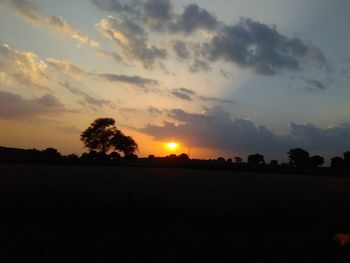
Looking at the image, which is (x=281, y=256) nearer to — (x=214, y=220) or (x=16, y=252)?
(x=214, y=220)

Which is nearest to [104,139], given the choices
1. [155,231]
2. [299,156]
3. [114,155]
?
[114,155]

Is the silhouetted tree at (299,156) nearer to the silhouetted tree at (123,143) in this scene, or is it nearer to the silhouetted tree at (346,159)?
the silhouetted tree at (346,159)

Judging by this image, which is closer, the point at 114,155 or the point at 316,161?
the point at 114,155

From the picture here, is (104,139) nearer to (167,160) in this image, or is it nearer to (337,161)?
(167,160)

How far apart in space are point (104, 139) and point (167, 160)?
18.6 metres

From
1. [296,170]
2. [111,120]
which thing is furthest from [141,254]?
[111,120]

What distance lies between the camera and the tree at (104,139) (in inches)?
4176

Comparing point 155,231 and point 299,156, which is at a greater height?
point 299,156

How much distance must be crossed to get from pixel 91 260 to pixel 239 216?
6584mm

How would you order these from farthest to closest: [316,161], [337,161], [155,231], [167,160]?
[316,161] → [337,161] → [167,160] → [155,231]

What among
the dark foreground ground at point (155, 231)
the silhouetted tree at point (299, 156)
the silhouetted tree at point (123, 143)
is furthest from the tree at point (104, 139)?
the dark foreground ground at point (155, 231)

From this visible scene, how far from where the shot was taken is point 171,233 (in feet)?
40.8

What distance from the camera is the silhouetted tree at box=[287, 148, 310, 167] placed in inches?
4889

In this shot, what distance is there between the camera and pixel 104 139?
106688 millimetres
